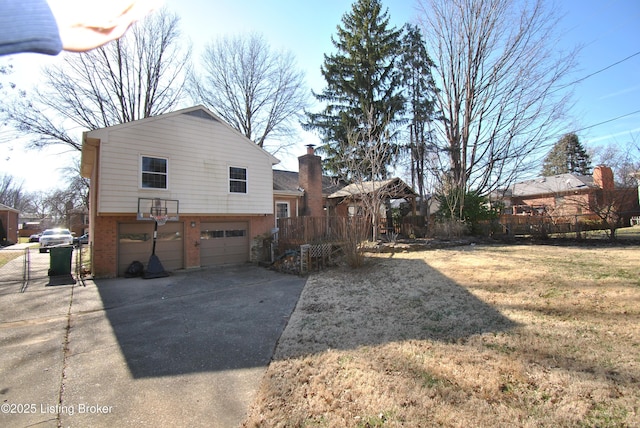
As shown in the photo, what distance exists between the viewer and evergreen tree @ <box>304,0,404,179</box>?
20.2 meters

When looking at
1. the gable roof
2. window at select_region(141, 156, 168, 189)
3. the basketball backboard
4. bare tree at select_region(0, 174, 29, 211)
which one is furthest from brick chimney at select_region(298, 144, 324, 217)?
bare tree at select_region(0, 174, 29, 211)

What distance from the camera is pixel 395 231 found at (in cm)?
1798

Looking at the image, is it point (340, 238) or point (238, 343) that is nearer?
point (238, 343)

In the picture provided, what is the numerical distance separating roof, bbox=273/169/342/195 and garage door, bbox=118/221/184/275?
5.37 metres

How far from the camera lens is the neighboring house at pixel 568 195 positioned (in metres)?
13.0

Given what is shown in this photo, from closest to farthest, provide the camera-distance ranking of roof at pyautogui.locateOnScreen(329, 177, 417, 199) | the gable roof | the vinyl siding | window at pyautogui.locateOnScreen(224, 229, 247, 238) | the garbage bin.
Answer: the gable roof → the vinyl siding → the garbage bin → window at pyautogui.locateOnScreen(224, 229, 247, 238) → roof at pyautogui.locateOnScreen(329, 177, 417, 199)

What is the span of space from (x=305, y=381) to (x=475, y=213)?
14814 mm

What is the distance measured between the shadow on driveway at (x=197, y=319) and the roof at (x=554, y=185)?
28.3 m

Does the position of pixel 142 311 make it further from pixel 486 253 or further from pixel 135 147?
pixel 486 253

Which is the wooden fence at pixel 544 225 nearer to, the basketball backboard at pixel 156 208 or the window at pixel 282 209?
the window at pixel 282 209

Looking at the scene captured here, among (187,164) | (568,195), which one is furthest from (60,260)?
(568,195)

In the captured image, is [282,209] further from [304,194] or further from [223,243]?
[223,243]

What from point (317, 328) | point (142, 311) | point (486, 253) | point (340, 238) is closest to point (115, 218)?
point (142, 311)

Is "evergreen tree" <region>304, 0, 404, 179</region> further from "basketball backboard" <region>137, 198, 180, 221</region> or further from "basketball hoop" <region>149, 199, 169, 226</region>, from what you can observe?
"basketball hoop" <region>149, 199, 169, 226</region>
